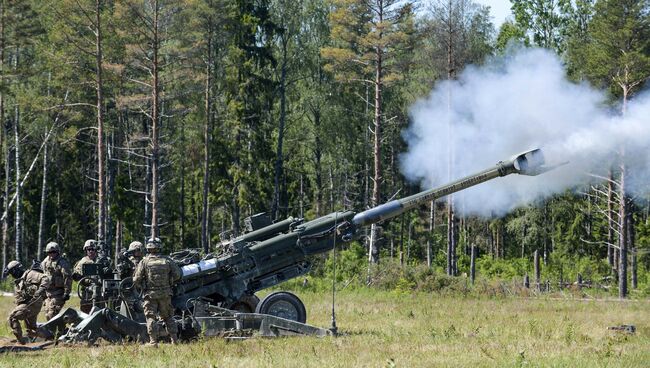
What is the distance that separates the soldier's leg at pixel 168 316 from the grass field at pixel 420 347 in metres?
0.36

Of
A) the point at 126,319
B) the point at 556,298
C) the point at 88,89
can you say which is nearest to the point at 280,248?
the point at 126,319

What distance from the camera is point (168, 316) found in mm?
14289

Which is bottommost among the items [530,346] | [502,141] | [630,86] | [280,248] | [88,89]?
[530,346]

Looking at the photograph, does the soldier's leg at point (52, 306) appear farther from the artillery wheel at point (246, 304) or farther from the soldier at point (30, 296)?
the artillery wheel at point (246, 304)

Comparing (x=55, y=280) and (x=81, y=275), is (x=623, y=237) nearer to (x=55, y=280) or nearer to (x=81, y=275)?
(x=81, y=275)

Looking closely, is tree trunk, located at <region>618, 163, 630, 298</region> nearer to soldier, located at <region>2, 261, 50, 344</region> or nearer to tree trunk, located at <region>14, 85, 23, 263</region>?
soldier, located at <region>2, 261, 50, 344</region>

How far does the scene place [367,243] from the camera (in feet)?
155

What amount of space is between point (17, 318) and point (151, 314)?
234 cm

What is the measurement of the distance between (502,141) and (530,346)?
11237mm

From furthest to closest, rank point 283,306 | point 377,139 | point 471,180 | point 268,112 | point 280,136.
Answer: point 268,112 → point 280,136 → point 377,139 → point 283,306 → point 471,180

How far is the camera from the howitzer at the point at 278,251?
15.4m

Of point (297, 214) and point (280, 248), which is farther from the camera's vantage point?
point (297, 214)

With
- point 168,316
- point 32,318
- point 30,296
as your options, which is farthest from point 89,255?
point 168,316

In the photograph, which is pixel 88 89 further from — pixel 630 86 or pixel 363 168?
pixel 630 86
